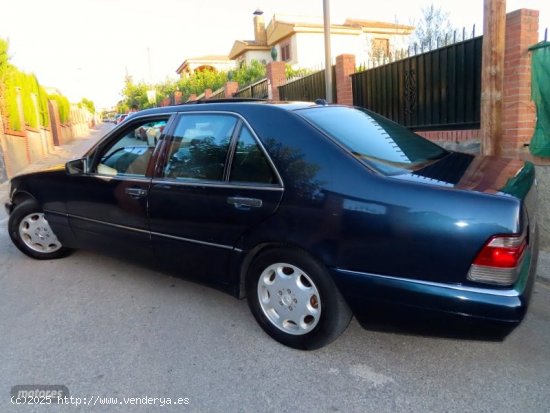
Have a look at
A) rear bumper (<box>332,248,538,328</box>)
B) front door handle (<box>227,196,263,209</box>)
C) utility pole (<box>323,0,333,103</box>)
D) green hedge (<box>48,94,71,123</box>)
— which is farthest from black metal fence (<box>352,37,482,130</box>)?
green hedge (<box>48,94,71,123</box>)

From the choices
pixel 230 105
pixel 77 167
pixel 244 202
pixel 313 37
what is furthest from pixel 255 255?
pixel 313 37

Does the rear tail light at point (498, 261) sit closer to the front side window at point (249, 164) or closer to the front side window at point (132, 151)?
the front side window at point (249, 164)

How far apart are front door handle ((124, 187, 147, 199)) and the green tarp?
402 centimetres

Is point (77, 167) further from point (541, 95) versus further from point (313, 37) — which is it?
point (313, 37)

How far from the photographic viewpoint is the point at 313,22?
112 feet

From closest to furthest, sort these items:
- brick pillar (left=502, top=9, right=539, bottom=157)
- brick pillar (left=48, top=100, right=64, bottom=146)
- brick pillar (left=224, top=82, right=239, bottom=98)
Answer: brick pillar (left=502, top=9, right=539, bottom=157), brick pillar (left=224, top=82, right=239, bottom=98), brick pillar (left=48, top=100, right=64, bottom=146)

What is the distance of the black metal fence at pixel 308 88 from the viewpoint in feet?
31.5

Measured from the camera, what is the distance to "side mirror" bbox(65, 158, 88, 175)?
4.06 m

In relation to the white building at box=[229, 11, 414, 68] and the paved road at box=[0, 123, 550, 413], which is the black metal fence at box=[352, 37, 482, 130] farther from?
the white building at box=[229, 11, 414, 68]

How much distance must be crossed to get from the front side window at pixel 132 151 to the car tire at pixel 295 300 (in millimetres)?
1414

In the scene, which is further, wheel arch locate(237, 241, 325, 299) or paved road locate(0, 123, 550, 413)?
wheel arch locate(237, 241, 325, 299)

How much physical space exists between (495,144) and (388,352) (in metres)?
3.11

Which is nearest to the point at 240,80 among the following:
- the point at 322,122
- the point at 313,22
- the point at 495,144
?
the point at 313,22

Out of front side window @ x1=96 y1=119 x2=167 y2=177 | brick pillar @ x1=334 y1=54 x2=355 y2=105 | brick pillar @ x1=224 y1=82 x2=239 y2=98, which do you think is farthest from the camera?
brick pillar @ x1=224 y1=82 x2=239 y2=98
